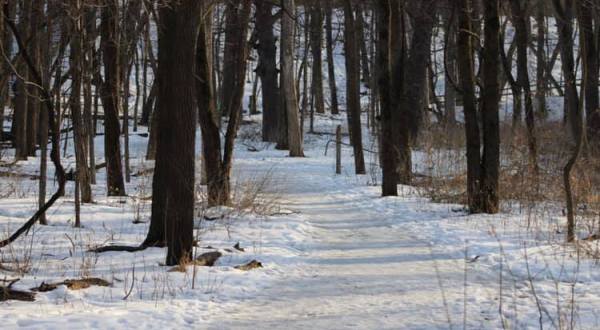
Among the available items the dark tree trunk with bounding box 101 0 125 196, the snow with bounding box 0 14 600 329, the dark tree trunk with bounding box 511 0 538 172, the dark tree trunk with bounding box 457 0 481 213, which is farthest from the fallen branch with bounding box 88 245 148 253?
the dark tree trunk with bounding box 511 0 538 172

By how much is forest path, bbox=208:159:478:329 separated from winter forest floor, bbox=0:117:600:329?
0.05 ft

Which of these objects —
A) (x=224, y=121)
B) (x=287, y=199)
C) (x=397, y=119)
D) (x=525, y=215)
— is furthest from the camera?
(x=224, y=121)

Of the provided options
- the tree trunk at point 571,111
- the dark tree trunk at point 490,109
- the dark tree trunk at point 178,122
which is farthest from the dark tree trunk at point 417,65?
the dark tree trunk at point 178,122

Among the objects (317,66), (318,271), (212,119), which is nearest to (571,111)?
(212,119)

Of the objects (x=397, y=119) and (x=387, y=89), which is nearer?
(x=387, y=89)

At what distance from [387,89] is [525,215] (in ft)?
15.0

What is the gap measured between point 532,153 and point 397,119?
3346 mm

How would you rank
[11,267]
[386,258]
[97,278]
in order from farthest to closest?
[386,258] → [11,267] → [97,278]

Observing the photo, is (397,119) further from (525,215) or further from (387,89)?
(525,215)

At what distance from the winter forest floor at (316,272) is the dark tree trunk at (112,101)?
1.80 metres

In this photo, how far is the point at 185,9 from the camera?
6.48 meters

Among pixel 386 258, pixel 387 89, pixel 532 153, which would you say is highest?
pixel 387 89

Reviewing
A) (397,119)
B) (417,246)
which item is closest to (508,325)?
(417,246)

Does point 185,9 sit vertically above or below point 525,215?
→ above
